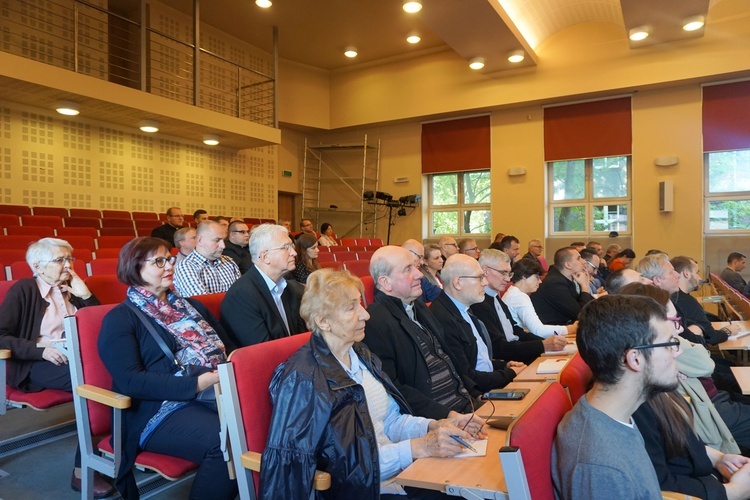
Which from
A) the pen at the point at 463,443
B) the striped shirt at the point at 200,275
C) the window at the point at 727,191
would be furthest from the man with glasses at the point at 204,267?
the window at the point at 727,191

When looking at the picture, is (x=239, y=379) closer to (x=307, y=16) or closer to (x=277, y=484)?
(x=277, y=484)

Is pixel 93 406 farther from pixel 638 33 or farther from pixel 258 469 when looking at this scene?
pixel 638 33

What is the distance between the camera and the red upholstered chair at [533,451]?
3.34 feet

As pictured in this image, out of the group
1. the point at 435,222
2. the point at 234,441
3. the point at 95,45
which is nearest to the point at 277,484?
the point at 234,441

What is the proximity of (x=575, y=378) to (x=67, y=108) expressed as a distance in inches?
308

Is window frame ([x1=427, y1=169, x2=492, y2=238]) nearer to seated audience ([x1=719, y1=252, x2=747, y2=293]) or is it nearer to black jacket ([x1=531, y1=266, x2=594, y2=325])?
seated audience ([x1=719, y1=252, x2=747, y2=293])

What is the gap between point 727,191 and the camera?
356 inches

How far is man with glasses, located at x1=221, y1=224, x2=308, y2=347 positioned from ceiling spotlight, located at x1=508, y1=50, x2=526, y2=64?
7.84 m

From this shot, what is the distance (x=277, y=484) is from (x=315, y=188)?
39.1 ft

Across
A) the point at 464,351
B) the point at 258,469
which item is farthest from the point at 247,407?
the point at 464,351

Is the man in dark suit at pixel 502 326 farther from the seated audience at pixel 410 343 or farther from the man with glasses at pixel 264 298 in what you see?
the man with glasses at pixel 264 298

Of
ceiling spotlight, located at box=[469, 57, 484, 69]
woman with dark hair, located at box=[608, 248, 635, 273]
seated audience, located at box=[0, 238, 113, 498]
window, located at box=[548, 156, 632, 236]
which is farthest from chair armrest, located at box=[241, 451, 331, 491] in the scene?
window, located at box=[548, 156, 632, 236]

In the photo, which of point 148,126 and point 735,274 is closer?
point 735,274

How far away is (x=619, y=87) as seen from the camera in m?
9.23
